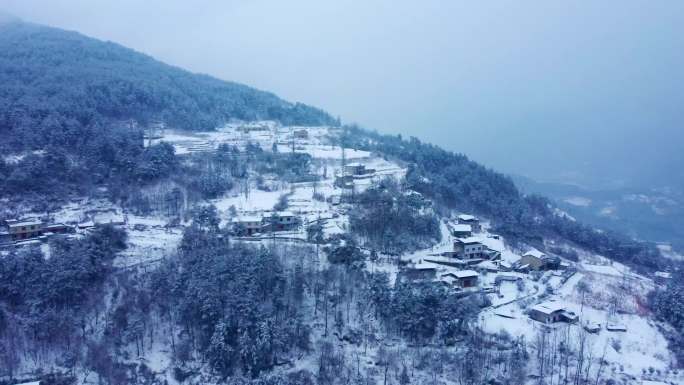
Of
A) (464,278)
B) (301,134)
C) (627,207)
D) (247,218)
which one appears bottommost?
(627,207)

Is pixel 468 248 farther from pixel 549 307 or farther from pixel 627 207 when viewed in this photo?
pixel 627 207

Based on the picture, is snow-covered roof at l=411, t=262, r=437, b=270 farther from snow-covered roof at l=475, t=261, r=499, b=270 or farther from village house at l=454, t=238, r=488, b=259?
snow-covered roof at l=475, t=261, r=499, b=270

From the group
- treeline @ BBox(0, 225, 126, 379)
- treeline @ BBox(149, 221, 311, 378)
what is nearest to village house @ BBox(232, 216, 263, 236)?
treeline @ BBox(149, 221, 311, 378)

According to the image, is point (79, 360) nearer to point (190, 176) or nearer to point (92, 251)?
point (92, 251)

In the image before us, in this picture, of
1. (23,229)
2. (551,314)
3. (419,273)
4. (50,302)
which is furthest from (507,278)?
(23,229)

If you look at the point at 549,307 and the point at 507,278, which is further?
the point at 507,278

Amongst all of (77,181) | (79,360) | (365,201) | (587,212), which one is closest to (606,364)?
(365,201)

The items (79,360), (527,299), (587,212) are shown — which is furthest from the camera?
(587,212)
